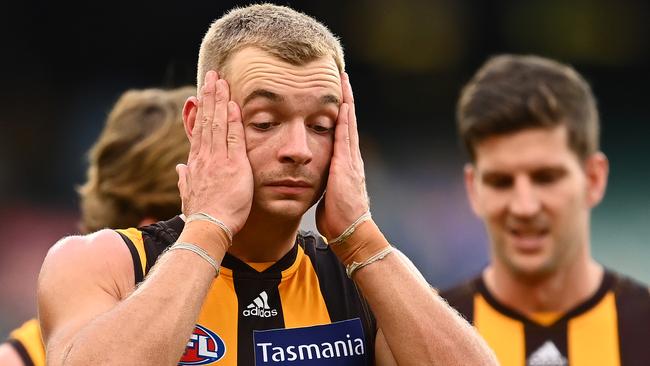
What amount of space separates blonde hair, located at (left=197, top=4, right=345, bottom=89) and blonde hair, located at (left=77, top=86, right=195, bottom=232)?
47.3 inches

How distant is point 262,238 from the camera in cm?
327

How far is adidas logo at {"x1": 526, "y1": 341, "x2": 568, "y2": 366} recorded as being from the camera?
4984mm

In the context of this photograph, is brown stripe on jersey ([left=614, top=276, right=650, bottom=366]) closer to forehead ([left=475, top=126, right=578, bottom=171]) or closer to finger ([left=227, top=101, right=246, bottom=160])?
forehead ([left=475, top=126, right=578, bottom=171])

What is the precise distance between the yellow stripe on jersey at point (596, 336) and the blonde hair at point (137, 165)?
2.07 metres

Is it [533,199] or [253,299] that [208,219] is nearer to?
[253,299]

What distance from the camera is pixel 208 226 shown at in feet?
9.96

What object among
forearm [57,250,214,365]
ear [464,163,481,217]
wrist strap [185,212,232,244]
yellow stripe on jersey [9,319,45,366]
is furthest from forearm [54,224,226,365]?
ear [464,163,481,217]

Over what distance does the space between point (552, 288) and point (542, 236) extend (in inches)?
13.3

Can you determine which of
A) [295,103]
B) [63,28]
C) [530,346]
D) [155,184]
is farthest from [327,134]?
[63,28]

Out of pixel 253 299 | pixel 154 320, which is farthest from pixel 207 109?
pixel 154 320

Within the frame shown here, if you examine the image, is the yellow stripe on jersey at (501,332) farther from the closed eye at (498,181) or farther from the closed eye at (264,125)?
the closed eye at (264,125)

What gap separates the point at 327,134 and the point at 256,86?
29cm

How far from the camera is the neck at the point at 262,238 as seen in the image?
10.6ft

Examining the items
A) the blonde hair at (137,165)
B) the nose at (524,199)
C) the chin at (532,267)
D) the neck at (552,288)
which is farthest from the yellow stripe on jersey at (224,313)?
the neck at (552,288)
